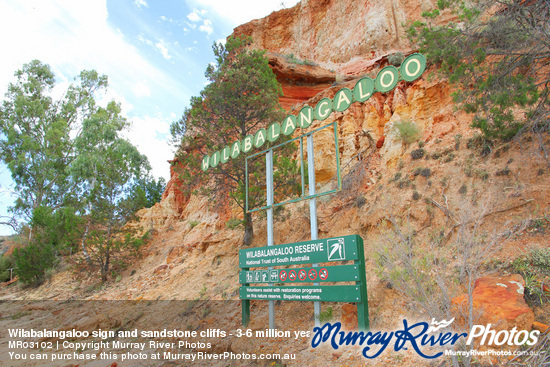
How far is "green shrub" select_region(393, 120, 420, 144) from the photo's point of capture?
12.9 meters

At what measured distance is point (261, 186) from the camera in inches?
508

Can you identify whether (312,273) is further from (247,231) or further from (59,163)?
Result: (59,163)

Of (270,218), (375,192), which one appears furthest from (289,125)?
(375,192)

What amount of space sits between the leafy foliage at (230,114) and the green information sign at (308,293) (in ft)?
19.5

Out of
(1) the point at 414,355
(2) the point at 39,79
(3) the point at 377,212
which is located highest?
(2) the point at 39,79

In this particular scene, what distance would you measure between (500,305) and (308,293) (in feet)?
9.99

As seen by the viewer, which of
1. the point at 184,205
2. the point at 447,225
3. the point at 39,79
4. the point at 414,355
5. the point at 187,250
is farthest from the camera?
the point at 39,79

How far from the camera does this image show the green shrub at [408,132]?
42.3 feet

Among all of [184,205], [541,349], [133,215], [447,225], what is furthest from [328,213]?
[184,205]

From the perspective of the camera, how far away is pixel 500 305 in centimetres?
443

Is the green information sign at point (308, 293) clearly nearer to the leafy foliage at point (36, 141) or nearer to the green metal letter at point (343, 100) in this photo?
the green metal letter at point (343, 100)

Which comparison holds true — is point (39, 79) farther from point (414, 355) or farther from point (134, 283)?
point (414, 355)

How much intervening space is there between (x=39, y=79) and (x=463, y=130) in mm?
38743

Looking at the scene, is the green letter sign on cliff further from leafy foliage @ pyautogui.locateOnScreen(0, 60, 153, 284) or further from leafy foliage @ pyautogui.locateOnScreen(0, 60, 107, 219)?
leafy foliage @ pyautogui.locateOnScreen(0, 60, 107, 219)
